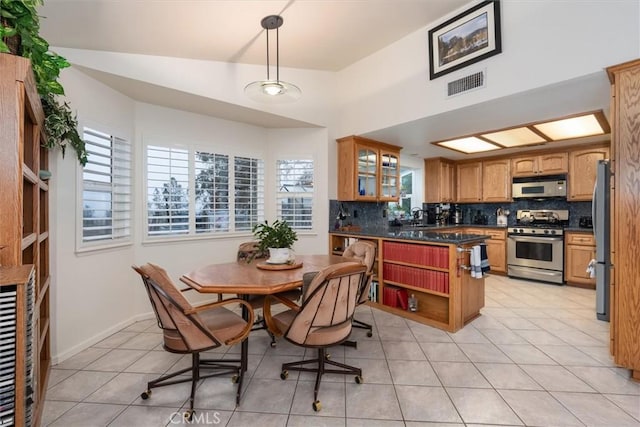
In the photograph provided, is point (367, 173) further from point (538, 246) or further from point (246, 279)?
point (538, 246)

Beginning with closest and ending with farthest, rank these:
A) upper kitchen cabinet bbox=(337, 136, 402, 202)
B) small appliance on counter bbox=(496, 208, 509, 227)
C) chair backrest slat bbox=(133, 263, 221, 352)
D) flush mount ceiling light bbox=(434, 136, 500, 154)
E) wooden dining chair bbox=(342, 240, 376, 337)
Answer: chair backrest slat bbox=(133, 263, 221, 352)
wooden dining chair bbox=(342, 240, 376, 337)
upper kitchen cabinet bbox=(337, 136, 402, 202)
flush mount ceiling light bbox=(434, 136, 500, 154)
small appliance on counter bbox=(496, 208, 509, 227)

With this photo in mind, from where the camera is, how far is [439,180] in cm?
572

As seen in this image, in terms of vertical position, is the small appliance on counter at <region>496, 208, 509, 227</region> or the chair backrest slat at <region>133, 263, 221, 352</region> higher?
the small appliance on counter at <region>496, 208, 509, 227</region>

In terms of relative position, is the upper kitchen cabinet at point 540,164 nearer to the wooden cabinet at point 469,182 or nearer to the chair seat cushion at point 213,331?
the wooden cabinet at point 469,182

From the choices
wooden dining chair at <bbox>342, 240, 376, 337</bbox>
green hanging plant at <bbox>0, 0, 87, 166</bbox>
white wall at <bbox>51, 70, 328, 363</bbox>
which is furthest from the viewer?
wooden dining chair at <bbox>342, 240, 376, 337</bbox>

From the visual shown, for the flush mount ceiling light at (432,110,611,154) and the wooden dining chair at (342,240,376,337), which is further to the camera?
the flush mount ceiling light at (432,110,611,154)

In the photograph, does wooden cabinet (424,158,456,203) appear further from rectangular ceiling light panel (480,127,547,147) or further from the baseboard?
the baseboard

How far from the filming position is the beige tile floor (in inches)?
67.8

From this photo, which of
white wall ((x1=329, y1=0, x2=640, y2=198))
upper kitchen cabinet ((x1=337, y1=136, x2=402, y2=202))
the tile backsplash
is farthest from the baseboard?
white wall ((x1=329, y1=0, x2=640, y2=198))

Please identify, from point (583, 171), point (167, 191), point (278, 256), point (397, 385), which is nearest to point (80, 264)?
point (167, 191)

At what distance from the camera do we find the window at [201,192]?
3.32 meters

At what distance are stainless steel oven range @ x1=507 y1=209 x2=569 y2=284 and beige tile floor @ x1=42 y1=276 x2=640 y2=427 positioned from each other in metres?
1.87

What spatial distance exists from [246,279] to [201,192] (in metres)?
1.97

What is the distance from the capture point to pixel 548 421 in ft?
5.51
